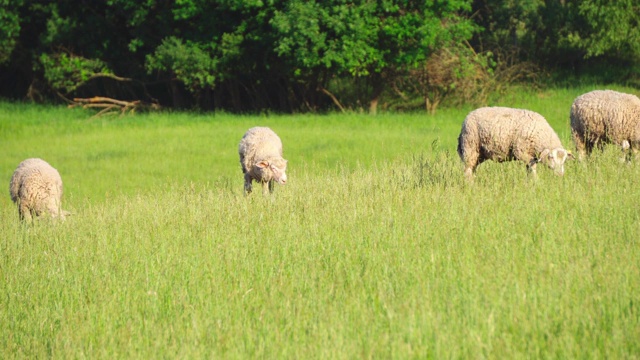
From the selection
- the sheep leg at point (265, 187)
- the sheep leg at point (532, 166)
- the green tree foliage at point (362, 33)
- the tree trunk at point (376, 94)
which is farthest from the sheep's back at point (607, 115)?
the tree trunk at point (376, 94)

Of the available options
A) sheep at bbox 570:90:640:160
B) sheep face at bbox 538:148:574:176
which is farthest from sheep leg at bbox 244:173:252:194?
sheep at bbox 570:90:640:160

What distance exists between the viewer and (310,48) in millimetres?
25812

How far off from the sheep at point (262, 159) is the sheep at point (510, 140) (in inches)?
102

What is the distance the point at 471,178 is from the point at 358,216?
2350 mm

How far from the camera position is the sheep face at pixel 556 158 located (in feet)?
34.2

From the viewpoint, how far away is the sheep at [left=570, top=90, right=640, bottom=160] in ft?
40.1

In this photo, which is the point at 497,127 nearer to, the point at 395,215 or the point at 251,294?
the point at 395,215

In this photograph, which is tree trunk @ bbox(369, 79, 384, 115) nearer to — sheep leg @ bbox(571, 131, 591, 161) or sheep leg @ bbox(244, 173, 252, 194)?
sheep leg @ bbox(571, 131, 591, 161)

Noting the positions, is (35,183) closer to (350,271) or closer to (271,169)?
(271,169)

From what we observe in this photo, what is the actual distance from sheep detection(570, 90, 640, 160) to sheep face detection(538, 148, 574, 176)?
183 centimetres

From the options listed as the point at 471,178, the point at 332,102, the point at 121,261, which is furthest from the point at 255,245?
the point at 332,102

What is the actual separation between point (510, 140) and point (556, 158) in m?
0.68

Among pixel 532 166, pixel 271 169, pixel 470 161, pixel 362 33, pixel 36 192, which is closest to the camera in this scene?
pixel 532 166

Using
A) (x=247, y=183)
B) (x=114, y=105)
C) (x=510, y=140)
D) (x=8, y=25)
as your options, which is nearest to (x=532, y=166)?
(x=510, y=140)
